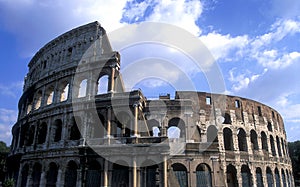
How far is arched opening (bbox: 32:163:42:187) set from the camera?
64.2 feet

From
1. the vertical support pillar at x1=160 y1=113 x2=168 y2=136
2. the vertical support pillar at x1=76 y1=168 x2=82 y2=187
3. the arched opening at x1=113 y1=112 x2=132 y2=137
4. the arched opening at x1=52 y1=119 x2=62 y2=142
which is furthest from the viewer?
the arched opening at x1=52 y1=119 x2=62 y2=142

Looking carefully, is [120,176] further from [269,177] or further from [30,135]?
[269,177]

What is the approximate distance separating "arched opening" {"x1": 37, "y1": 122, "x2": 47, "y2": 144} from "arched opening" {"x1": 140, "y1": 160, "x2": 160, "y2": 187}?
10505 mm

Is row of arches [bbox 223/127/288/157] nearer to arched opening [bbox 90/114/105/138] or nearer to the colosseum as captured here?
the colosseum

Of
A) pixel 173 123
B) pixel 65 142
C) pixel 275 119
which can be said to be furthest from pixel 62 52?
pixel 275 119

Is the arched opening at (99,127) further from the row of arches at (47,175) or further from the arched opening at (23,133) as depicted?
the arched opening at (23,133)

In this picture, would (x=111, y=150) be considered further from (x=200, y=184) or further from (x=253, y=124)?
(x=253, y=124)

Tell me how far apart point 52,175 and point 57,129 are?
151 inches

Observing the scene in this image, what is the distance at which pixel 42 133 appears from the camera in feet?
70.6

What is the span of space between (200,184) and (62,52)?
17527mm

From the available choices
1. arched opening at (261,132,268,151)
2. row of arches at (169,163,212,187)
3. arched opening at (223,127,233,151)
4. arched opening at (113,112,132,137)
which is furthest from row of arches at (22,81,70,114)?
arched opening at (261,132,268,151)

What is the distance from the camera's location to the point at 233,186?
2188cm

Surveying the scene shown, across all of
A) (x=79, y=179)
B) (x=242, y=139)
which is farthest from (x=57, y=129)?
(x=242, y=139)

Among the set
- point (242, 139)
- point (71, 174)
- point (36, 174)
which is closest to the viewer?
point (71, 174)
